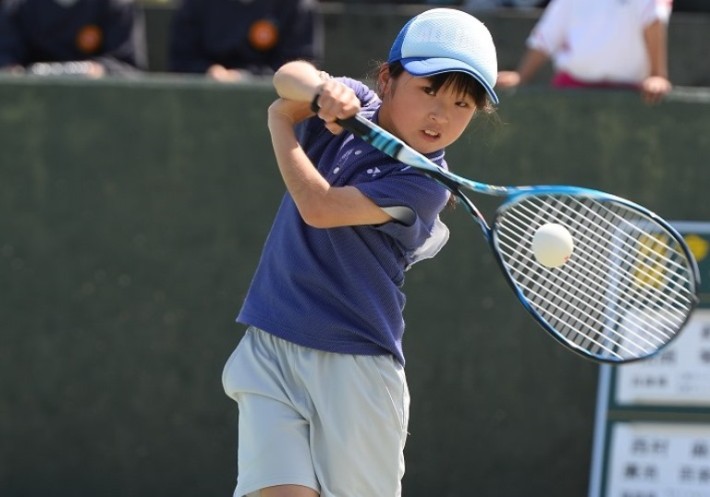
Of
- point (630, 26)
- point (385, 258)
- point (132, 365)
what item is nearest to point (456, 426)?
point (132, 365)

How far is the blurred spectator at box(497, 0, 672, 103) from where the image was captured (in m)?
5.89

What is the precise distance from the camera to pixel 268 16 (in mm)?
6383

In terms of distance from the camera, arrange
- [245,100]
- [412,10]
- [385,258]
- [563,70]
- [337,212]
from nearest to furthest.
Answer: [337,212]
[385,258]
[245,100]
[563,70]
[412,10]

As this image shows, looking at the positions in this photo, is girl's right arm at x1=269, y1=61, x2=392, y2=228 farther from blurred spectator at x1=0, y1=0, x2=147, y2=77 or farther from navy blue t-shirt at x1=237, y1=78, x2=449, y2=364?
blurred spectator at x1=0, y1=0, x2=147, y2=77

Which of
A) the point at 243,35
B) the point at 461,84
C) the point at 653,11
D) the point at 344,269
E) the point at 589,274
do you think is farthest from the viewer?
the point at 243,35

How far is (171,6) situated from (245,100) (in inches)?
69.9

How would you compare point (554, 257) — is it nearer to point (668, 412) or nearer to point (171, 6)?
point (668, 412)

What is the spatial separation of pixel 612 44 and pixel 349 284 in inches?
116

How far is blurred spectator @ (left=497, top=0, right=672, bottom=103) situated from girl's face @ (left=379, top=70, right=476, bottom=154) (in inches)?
98.4

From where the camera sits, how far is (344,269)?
11.1 feet

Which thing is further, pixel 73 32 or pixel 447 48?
pixel 73 32

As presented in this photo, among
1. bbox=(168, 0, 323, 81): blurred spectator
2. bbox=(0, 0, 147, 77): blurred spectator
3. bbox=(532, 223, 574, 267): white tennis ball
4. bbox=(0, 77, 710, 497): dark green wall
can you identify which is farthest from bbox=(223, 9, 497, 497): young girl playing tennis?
bbox=(0, 0, 147, 77): blurred spectator

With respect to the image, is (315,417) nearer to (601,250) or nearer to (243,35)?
(601,250)

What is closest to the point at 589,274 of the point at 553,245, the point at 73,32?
the point at 553,245
